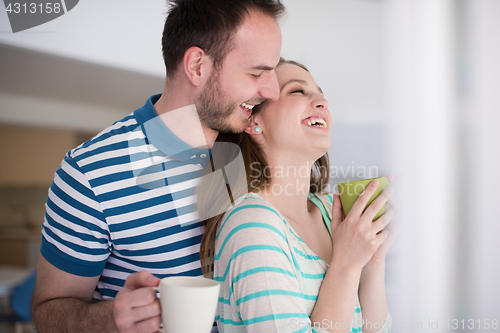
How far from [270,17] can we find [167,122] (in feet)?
1.23

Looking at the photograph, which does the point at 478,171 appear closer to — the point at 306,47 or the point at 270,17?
the point at 306,47

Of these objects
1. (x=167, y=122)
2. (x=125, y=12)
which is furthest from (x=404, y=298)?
(x=125, y=12)

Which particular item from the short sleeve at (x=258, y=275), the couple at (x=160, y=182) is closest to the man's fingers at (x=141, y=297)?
the short sleeve at (x=258, y=275)

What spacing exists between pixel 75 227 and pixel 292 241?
0.50 metres

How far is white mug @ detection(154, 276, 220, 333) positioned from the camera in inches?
19.6

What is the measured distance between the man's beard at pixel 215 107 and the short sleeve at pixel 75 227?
1.06ft

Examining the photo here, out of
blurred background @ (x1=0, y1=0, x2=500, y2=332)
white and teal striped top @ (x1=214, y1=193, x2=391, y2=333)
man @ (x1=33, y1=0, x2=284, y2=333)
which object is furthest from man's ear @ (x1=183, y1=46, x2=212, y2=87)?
blurred background @ (x1=0, y1=0, x2=500, y2=332)

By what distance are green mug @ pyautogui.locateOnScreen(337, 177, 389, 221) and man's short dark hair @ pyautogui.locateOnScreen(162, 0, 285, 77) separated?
17.0 inches

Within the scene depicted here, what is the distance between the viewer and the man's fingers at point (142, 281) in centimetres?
55

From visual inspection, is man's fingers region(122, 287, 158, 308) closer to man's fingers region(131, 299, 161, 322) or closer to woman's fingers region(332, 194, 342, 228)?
man's fingers region(131, 299, 161, 322)

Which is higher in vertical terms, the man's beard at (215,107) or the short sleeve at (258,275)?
the man's beard at (215,107)

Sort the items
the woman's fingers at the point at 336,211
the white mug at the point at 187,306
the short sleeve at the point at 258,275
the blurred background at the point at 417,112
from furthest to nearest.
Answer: the blurred background at the point at 417,112, the woman's fingers at the point at 336,211, the short sleeve at the point at 258,275, the white mug at the point at 187,306

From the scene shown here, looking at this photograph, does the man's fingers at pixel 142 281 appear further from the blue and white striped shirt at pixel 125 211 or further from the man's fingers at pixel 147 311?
the blue and white striped shirt at pixel 125 211

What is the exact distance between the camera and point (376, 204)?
2.51ft
